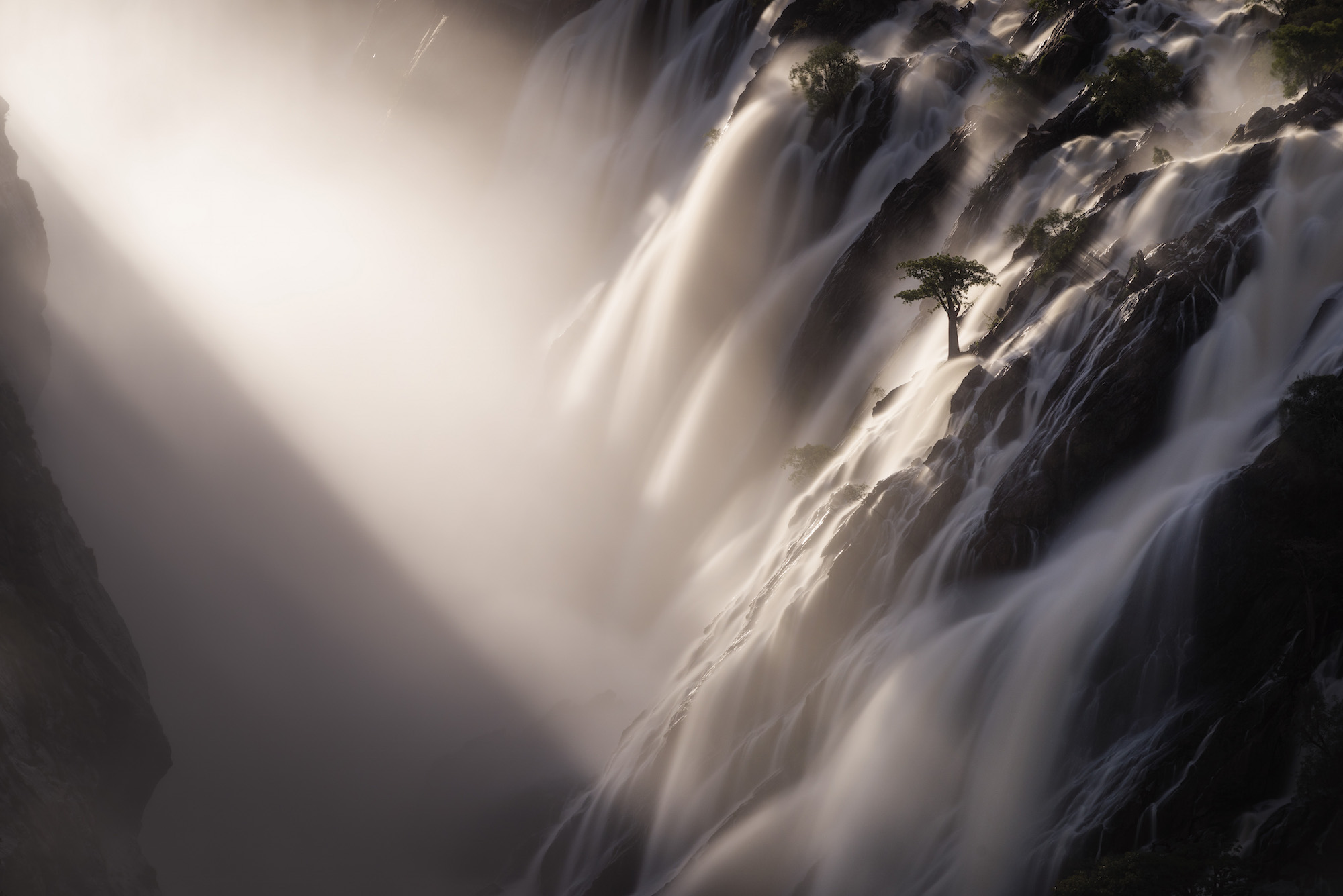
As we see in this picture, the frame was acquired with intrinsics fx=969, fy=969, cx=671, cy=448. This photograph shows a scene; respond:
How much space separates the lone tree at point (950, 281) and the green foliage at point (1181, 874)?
56.6 ft

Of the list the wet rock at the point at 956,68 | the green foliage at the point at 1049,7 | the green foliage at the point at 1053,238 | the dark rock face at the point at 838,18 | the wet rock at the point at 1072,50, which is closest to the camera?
the green foliage at the point at 1053,238

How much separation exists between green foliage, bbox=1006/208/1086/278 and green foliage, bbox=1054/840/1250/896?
16.7m

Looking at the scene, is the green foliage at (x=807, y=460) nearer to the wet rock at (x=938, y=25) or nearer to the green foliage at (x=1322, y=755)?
the green foliage at (x=1322, y=755)

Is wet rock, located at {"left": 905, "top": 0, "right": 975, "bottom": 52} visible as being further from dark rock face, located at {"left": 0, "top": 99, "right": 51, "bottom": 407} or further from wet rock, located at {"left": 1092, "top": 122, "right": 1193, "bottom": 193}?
dark rock face, located at {"left": 0, "top": 99, "right": 51, "bottom": 407}

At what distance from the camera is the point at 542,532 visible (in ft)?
177

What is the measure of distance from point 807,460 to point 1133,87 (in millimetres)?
15948

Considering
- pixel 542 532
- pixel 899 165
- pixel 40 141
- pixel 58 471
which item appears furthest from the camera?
A: pixel 40 141

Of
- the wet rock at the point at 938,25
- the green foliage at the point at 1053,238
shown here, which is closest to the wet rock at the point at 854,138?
the wet rock at the point at 938,25

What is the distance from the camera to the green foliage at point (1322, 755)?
38.9 ft

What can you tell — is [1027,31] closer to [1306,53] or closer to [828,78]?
[828,78]

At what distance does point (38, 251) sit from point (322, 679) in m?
27.5

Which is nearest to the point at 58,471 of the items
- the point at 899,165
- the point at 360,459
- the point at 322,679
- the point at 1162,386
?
the point at 360,459

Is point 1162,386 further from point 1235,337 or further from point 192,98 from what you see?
point 192,98

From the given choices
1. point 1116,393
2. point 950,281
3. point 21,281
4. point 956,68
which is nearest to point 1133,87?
point 950,281
